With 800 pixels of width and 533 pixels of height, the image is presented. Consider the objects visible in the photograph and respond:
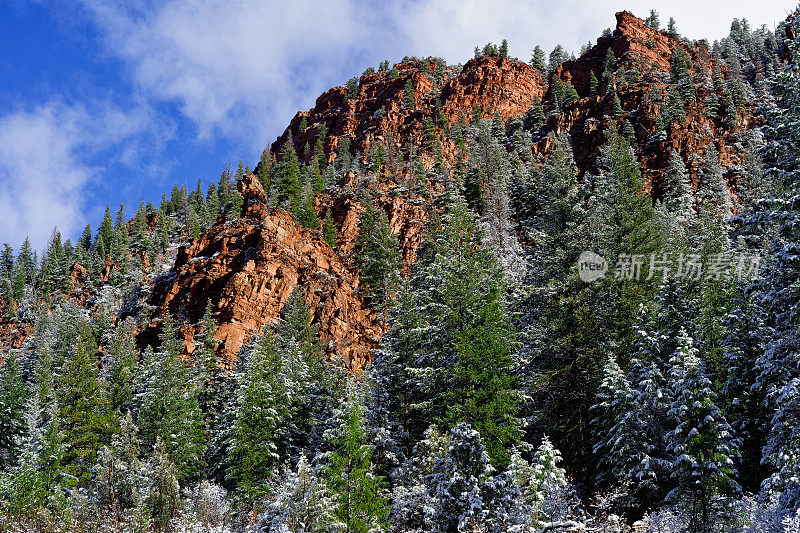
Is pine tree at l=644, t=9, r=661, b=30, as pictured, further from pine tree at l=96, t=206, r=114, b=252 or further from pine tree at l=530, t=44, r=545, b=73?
pine tree at l=96, t=206, r=114, b=252

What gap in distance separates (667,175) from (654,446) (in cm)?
6261

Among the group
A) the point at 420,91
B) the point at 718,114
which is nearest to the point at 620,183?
the point at 718,114

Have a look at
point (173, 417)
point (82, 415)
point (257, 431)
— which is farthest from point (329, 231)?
point (257, 431)

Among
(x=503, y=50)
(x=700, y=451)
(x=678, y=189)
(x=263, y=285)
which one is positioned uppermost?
(x=503, y=50)

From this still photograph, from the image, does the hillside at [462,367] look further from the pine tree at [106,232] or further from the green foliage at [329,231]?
the pine tree at [106,232]

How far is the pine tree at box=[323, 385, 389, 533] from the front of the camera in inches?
851

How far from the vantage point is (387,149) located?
10050cm

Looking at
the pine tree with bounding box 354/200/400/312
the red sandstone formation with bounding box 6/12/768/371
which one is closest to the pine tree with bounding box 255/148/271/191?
the red sandstone formation with bounding box 6/12/768/371

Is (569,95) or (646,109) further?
(569,95)

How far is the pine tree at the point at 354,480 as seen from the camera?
2162 cm

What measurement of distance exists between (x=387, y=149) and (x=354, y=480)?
84.4 m

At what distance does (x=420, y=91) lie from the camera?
130 meters

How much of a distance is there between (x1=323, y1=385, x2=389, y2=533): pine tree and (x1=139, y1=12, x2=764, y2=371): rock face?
32207 mm

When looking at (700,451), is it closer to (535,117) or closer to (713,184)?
(713,184)
